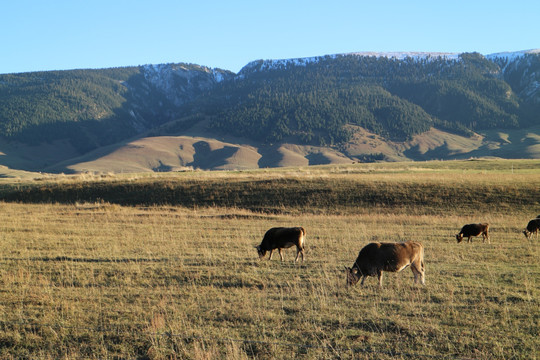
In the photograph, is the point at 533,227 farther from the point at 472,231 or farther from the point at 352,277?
the point at 352,277

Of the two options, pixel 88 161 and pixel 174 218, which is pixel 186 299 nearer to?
pixel 174 218

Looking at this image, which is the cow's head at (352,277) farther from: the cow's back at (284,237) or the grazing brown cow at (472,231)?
the grazing brown cow at (472,231)

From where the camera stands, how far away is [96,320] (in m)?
9.38

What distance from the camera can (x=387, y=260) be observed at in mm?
11414

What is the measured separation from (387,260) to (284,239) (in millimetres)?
5506

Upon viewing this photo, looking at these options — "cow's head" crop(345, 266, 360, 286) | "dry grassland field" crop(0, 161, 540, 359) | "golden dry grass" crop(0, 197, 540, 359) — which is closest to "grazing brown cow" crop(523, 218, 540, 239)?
"dry grassland field" crop(0, 161, 540, 359)

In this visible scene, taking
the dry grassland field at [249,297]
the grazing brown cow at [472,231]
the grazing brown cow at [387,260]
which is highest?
the grazing brown cow at [387,260]

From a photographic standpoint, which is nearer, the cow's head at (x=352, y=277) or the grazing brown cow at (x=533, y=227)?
the cow's head at (x=352, y=277)

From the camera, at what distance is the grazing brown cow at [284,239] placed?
16.0m

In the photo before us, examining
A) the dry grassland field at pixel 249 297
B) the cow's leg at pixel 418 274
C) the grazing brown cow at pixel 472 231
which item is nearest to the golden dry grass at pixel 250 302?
the dry grassland field at pixel 249 297

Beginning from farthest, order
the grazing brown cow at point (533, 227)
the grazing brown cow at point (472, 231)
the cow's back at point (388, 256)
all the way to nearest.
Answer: the grazing brown cow at point (533, 227) < the grazing brown cow at point (472, 231) < the cow's back at point (388, 256)

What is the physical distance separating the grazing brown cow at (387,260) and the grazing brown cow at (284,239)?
4212 millimetres

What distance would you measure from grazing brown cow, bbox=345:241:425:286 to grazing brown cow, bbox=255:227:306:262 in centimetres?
421

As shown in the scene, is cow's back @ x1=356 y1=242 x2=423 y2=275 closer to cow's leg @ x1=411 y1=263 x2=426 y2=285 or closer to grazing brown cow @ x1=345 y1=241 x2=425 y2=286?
grazing brown cow @ x1=345 y1=241 x2=425 y2=286
